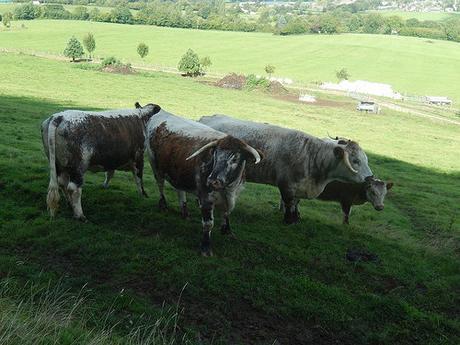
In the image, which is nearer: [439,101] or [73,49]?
[73,49]

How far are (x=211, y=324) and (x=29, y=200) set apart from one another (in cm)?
691

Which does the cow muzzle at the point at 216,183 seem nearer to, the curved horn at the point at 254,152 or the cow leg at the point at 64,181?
the curved horn at the point at 254,152

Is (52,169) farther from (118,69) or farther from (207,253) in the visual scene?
(118,69)

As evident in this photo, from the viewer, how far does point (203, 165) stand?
10430mm

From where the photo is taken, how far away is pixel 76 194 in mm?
11336

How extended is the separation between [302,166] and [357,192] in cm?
317

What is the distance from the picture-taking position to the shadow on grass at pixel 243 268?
29.1 feet

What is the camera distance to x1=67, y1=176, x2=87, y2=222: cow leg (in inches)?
444

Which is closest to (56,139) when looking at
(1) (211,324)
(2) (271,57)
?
(1) (211,324)

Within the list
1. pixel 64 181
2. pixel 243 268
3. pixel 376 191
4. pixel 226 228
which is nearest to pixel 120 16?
pixel 376 191

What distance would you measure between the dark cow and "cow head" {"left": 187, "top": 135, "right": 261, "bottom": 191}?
5.28 meters

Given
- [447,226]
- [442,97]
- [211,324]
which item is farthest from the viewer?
[442,97]

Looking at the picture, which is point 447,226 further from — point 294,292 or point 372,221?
point 294,292

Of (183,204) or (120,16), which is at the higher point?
(183,204)
